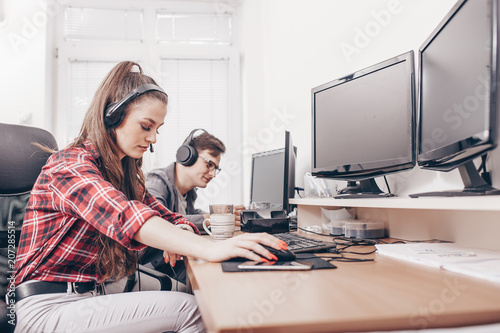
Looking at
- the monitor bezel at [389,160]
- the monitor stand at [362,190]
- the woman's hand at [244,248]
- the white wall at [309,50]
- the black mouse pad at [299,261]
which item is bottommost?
the black mouse pad at [299,261]

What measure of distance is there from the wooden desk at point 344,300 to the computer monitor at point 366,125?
0.47m

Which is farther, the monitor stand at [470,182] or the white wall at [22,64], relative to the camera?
the white wall at [22,64]

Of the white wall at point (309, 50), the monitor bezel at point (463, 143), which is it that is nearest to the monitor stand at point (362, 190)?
the white wall at point (309, 50)

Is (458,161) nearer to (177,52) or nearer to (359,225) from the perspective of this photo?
(359,225)

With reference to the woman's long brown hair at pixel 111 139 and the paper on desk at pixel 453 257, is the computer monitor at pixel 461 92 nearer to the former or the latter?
the paper on desk at pixel 453 257

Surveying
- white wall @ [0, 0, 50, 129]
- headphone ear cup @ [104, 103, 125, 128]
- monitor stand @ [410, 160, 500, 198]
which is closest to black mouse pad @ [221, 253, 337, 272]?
monitor stand @ [410, 160, 500, 198]

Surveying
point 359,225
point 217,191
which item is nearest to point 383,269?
point 359,225

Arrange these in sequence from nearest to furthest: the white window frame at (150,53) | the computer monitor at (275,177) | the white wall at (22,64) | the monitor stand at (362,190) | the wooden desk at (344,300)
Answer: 1. the wooden desk at (344,300)
2. the monitor stand at (362,190)
3. the computer monitor at (275,177)
4. the white wall at (22,64)
5. the white window frame at (150,53)

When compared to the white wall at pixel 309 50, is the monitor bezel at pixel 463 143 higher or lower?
lower

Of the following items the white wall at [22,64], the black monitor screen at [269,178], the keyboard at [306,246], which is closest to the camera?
the keyboard at [306,246]

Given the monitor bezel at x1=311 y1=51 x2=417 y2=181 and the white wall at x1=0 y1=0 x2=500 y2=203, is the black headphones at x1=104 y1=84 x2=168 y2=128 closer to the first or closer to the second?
the monitor bezel at x1=311 y1=51 x2=417 y2=181

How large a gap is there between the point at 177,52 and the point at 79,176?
2.68 meters

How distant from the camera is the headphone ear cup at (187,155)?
80.7 inches

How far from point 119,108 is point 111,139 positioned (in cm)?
11
